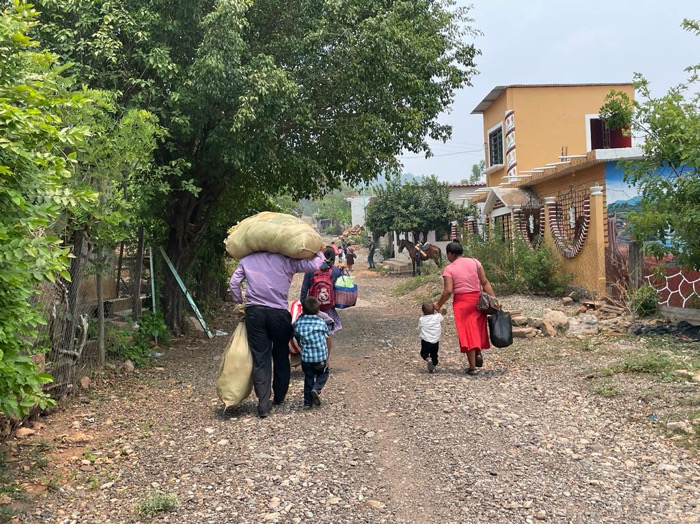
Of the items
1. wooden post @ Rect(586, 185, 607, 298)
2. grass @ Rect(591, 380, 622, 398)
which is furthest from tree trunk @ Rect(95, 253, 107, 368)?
wooden post @ Rect(586, 185, 607, 298)

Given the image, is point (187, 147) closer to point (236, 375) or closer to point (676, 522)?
point (236, 375)

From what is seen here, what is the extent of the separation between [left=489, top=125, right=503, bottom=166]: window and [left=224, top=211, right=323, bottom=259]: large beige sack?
635 inches

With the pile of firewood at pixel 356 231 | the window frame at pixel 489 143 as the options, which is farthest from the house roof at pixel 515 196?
the pile of firewood at pixel 356 231

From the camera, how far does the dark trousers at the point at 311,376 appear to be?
20.1 feet

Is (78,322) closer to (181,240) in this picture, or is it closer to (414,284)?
(181,240)

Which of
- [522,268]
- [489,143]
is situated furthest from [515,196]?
[489,143]

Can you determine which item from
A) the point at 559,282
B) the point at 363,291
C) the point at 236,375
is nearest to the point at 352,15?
the point at 236,375

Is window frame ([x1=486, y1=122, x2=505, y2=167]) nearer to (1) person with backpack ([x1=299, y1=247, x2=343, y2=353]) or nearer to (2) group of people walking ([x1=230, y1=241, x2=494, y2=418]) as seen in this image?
(1) person with backpack ([x1=299, y1=247, x2=343, y2=353])

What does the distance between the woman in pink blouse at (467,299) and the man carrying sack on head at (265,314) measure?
2.19 m

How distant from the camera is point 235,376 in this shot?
237 inches

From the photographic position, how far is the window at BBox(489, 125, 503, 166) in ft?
69.8

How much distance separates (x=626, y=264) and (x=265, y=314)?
790 centimetres

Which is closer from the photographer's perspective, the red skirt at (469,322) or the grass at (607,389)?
the grass at (607,389)

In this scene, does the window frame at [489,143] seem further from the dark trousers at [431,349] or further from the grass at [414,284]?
the dark trousers at [431,349]
